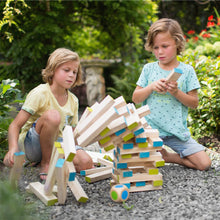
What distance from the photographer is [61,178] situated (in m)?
1.91

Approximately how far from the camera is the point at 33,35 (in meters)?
5.16

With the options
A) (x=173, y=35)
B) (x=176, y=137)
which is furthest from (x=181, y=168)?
(x=173, y=35)

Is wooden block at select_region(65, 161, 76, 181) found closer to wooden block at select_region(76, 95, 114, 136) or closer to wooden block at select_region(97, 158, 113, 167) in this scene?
wooden block at select_region(76, 95, 114, 136)

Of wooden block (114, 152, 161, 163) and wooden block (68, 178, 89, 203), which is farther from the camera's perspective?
wooden block (114, 152, 161, 163)

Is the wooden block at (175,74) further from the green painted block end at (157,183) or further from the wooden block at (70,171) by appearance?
the wooden block at (70,171)

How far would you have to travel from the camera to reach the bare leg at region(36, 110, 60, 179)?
99.4 inches

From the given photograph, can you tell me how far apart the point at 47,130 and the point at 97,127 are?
30.5 inches

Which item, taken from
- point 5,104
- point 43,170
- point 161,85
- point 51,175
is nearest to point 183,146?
point 161,85

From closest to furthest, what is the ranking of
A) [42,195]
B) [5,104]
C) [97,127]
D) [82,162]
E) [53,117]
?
[97,127], [42,195], [53,117], [82,162], [5,104]

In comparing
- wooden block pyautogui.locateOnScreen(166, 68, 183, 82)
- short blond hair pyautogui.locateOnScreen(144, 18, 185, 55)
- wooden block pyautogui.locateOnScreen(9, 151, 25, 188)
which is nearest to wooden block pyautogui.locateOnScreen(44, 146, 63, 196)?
wooden block pyautogui.locateOnScreen(9, 151, 25, 188)

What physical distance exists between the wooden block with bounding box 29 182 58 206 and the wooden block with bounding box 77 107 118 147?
0.45m

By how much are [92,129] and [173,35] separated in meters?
1.47

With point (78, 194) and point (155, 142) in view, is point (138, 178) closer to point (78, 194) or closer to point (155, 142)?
point (155, 142)

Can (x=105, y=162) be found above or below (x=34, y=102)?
below
